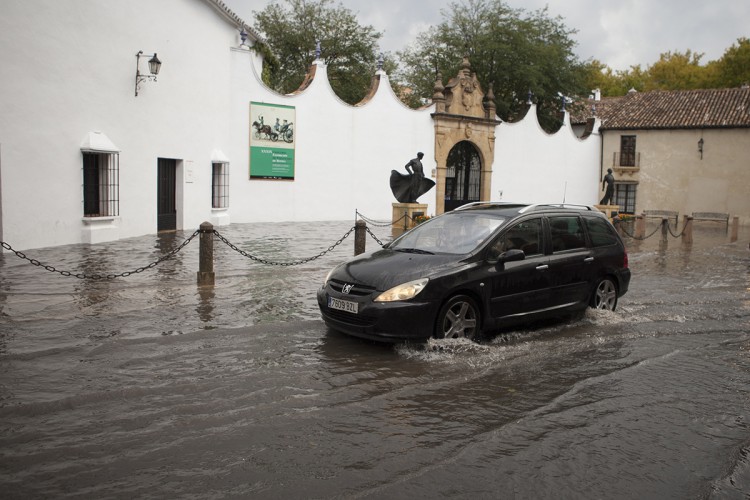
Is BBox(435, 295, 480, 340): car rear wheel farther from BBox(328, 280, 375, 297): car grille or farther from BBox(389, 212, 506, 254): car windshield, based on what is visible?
BBox(328, 280, 375, 297): car grille

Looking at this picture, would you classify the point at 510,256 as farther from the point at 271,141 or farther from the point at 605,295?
the point at 271,141

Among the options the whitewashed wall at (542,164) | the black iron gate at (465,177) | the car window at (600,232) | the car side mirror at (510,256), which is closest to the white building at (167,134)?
the black iron gate at (465,177)

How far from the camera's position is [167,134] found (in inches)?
699

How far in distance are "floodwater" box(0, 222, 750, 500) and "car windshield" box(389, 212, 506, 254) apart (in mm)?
1108

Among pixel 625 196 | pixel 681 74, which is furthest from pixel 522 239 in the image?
pixel 681 74

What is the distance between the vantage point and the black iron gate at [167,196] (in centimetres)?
1814

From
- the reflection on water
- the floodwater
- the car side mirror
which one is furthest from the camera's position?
the reflection on water

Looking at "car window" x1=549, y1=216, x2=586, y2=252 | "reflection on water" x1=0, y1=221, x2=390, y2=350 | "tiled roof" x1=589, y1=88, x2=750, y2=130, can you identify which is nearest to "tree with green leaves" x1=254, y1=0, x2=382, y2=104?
"tiled roof" x1=589, y1=88, x2=750, y2=130

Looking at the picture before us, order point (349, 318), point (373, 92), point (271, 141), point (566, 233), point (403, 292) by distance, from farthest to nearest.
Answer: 1. point (373, 92)
2. point (271, 141)
3. point (566, 233)
4. point (349, 318)
5. point (403, 292)

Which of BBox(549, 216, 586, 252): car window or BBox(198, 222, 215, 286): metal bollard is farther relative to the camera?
BBox(198, 222, 215, 286): metal bollard

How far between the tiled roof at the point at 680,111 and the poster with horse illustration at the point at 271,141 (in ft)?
69.5

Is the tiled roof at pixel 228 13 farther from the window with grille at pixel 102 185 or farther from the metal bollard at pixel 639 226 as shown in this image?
the metal bollard at pixel 639 226

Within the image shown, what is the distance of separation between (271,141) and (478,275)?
16.1m

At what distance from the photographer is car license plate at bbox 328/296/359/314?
21.5 ft
